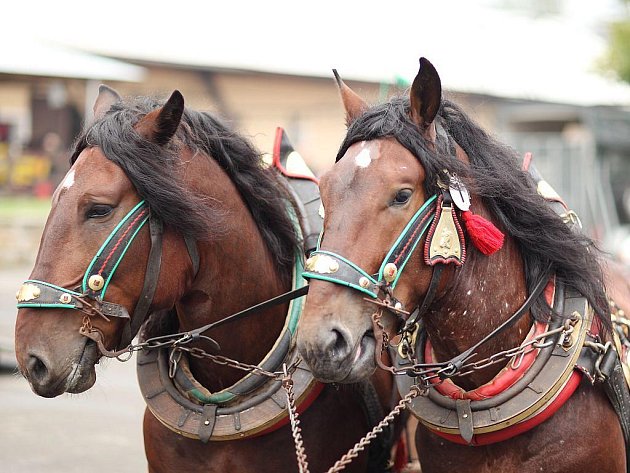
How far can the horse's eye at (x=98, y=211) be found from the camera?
2783 mm

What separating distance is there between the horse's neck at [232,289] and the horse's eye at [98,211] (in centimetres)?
35

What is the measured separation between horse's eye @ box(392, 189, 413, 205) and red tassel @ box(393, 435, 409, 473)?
4.50ft

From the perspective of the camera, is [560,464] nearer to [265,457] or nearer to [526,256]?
[526,256]

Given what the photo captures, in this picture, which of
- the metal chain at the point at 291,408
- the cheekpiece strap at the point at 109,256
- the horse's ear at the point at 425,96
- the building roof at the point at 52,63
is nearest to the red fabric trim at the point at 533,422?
the metal chain at the point at 291,408

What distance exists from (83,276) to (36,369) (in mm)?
295

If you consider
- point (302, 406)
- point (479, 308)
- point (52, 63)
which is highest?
point (479, 308)

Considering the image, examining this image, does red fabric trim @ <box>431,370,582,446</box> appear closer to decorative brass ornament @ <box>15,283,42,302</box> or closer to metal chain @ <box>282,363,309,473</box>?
metal chain @ <box>282,363,309,473</box>

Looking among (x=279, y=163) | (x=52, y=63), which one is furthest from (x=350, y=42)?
(x=279, y=163)

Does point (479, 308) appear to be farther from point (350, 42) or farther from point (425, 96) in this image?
point (350, 42)

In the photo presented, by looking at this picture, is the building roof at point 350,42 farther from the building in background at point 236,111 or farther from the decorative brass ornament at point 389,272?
the decorative brass ornament at point 389,272

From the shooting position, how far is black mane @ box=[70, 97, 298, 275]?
2.86 metres

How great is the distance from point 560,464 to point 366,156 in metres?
1.08

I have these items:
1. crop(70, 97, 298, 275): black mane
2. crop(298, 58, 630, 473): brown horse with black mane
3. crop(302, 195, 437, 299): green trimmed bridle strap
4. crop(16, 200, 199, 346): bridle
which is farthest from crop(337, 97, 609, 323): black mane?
crop(16, 200, 199, 346): bridle

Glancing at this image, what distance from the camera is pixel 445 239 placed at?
8.55ft
